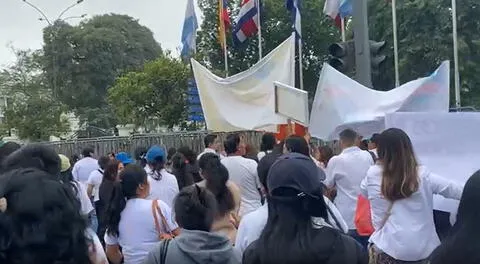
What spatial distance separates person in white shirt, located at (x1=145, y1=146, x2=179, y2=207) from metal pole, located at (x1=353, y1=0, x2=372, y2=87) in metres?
3.77

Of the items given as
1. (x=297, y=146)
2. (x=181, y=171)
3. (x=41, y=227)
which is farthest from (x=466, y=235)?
(x=181, y=171)

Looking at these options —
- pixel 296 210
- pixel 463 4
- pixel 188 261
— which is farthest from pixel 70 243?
pixel 463 4

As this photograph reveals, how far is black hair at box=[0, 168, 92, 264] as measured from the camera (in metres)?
2.41

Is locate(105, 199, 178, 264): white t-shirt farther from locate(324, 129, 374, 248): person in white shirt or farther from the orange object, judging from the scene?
the orange object

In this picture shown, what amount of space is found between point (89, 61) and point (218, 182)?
5489 cm

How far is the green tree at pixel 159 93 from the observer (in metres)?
33.0

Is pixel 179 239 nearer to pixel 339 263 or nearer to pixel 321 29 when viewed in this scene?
pixel 339 263

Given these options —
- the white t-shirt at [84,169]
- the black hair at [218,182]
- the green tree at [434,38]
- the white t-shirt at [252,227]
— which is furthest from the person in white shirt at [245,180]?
the green tree at [434,38]

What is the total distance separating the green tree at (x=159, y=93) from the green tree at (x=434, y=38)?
8267 millimetres

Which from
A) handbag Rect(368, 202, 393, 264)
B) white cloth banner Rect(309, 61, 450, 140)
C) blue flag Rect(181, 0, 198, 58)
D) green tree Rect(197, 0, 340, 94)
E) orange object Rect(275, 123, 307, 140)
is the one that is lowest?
handbag Rect(368, 202, 393, 264)

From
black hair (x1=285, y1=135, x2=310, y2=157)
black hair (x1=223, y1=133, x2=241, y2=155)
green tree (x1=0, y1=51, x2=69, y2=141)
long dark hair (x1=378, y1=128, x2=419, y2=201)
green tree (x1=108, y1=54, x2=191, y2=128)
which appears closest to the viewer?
long dark hair (x1=378, y1=128, x2=419, y2=201)

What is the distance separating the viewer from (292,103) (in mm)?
9555

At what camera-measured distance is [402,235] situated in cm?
531

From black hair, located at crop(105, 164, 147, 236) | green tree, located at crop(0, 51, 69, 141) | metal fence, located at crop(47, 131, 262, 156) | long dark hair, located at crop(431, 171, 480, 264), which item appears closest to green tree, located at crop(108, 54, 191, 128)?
green tree, located at crop(0, 51, 69, 141)
